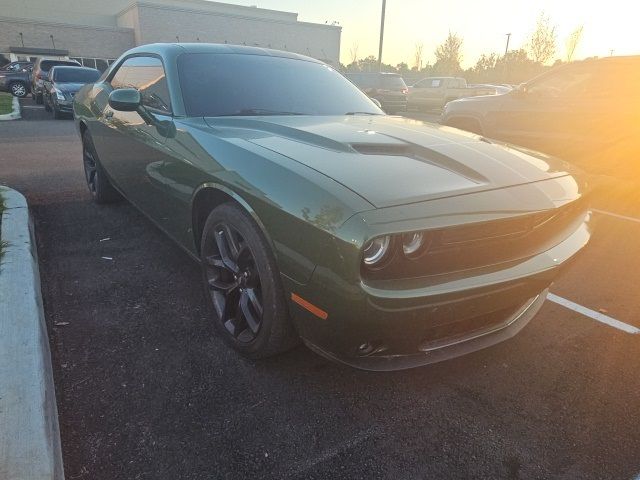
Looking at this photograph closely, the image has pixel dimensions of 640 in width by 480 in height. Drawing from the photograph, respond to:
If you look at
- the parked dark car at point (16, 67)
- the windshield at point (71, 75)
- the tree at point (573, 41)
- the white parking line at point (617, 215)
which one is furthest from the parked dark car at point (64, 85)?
the tree at point (573, 41)

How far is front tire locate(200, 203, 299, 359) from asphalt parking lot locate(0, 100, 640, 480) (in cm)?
16

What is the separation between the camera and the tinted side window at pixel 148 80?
3.03 meters

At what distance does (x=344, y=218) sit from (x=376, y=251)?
0.19 metres

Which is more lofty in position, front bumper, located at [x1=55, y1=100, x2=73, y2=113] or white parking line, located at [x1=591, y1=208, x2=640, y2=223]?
front bumper, located at [x1=55, y1=100, x2=73, y2=113]

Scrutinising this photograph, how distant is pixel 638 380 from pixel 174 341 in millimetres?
2472

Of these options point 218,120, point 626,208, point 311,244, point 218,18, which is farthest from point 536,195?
point 218,18

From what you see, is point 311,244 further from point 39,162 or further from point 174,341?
point 39,162

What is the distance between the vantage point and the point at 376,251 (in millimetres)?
1701

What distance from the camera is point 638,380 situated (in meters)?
2.30

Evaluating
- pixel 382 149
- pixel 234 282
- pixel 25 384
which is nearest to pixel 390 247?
pixel 382 149

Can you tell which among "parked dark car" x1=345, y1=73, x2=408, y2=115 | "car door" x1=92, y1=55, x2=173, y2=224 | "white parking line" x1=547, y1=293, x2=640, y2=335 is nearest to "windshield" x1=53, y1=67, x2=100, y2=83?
"parked dark car" x1=345, y1=73, x2=408, y2=115

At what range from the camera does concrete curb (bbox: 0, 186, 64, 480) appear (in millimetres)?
1511

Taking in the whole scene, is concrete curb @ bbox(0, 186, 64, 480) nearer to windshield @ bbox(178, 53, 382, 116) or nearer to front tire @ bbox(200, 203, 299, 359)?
front tire @ bbox(200, 203, 299, 359)

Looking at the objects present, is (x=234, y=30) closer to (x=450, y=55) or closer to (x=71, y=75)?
(x=450, y=55)
